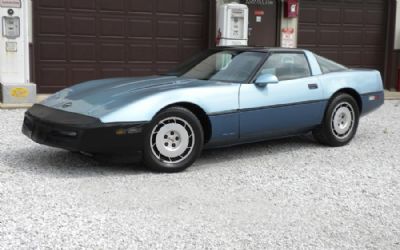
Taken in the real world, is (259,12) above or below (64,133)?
above

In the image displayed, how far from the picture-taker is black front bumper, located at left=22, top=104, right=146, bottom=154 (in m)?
5.09

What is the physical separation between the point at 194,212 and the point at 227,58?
8.50ft

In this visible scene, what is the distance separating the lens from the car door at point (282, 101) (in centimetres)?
600

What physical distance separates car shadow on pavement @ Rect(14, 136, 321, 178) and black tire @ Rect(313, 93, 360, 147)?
0.19 meters

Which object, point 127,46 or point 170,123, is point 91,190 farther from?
point 127,46

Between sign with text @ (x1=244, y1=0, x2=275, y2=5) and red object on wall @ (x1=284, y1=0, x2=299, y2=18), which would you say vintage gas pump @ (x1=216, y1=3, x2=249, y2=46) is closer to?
sign with text @ (x1=244, y1=0, x2=275, y2=5)

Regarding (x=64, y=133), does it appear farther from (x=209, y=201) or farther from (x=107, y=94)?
(x=209, y=201)

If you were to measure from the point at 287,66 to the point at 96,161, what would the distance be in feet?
7.87

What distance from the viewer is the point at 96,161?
230 inches

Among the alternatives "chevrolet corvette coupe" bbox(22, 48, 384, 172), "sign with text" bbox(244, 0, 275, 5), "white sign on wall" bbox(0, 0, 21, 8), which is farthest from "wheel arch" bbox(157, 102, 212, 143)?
"sign with text" bbox(244, 0, 275, 5)

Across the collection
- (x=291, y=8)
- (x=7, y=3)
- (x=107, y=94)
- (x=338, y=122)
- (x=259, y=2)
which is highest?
(x=259, y=2)

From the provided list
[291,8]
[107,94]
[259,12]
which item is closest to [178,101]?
[107,94]

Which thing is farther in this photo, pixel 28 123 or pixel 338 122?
pixel 338 122

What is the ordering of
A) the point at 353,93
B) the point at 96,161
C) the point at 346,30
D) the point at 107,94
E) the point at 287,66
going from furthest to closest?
the point at 346,30, the point at 353,93, the point at 287,66, the point at 96,161, the point at 107,94
